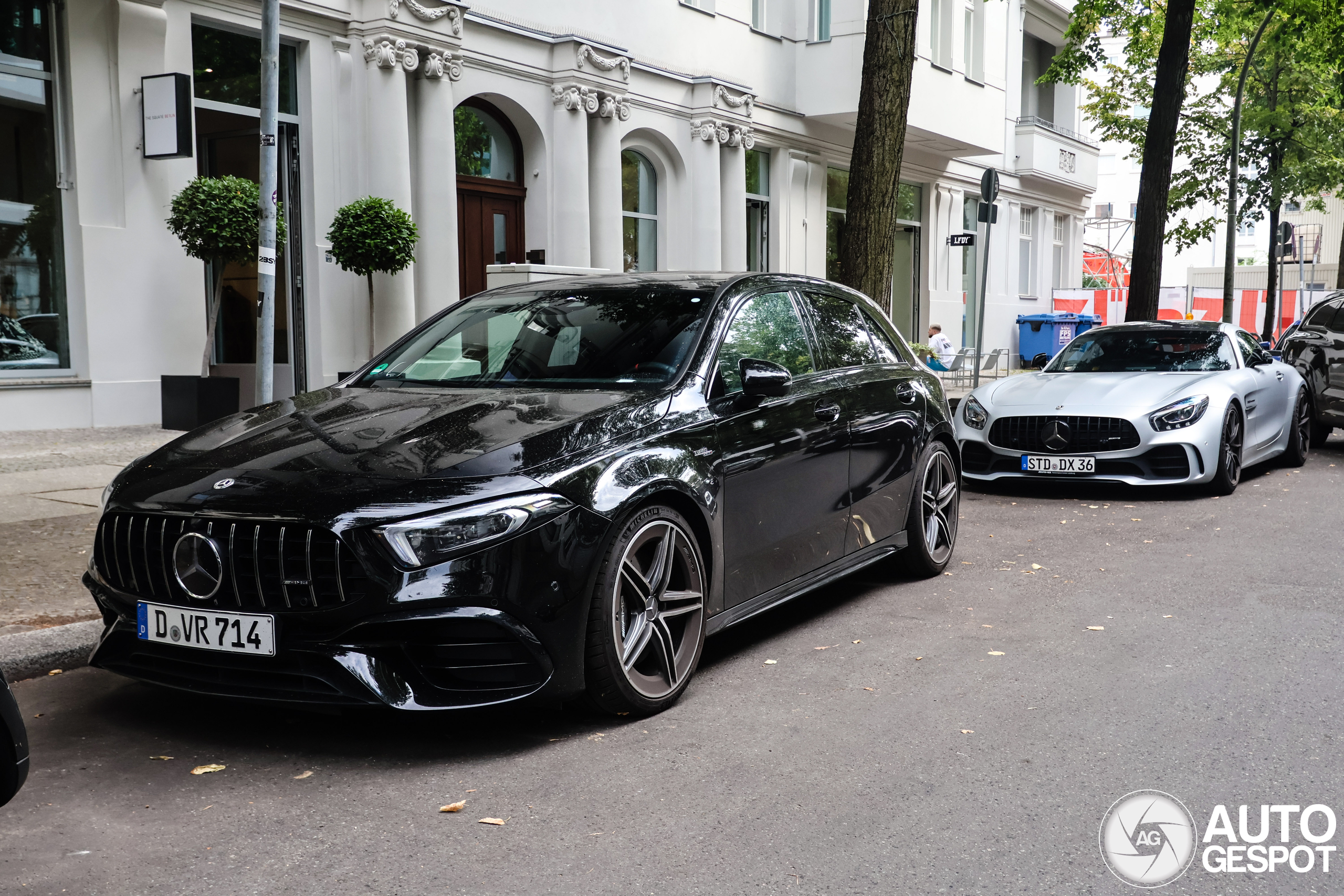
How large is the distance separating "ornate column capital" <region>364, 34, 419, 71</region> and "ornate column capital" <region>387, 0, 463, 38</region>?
0.27m

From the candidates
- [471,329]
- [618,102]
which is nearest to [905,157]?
[618,102]

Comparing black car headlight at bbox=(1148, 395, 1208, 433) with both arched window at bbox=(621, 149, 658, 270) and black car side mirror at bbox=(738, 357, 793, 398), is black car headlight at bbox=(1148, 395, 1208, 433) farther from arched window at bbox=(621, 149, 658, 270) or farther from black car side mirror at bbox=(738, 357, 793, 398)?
arched window at bbox=(621, 149, 658, 270)

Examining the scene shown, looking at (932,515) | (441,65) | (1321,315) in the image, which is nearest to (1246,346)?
(1321,315)

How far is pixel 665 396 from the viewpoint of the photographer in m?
4.86

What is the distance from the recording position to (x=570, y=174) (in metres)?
17.1

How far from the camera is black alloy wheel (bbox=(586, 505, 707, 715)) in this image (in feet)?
13.9

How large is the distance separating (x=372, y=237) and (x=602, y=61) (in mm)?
5342

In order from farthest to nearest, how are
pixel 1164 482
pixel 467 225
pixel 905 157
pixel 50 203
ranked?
pixel 905 157 → pixel 467 225 → pixel 50 203 → pixel 1164 482

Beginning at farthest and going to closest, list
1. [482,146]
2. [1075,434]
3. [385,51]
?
[482,146], [385,51], [1075,434]

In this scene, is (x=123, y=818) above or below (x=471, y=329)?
below

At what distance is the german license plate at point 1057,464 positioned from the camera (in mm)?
9906

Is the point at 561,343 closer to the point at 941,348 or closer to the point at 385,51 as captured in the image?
the point at 385,51

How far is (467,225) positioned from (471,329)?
36.8 feet

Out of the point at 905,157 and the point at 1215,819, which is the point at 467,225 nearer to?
the point at 905,157
